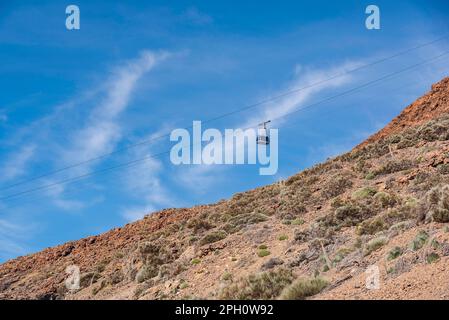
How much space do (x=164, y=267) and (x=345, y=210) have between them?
359 inches

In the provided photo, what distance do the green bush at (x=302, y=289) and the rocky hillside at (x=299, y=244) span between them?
0.13 feet

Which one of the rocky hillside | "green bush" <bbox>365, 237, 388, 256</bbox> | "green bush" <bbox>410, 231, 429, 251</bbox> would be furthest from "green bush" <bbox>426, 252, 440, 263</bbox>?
"green bush" <bbox>365, 237, 388, 256</bbox>

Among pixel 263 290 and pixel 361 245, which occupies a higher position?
pixel 361 245

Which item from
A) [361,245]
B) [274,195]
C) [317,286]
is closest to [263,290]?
[317,286]

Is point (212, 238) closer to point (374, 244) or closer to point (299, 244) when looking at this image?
point (299, 244)

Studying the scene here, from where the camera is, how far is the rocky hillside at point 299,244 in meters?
15.3

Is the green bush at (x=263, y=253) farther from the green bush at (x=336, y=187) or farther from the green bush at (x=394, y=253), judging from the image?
the green bush at (x=336, y=187)

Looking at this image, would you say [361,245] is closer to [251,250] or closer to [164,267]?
[251,250]

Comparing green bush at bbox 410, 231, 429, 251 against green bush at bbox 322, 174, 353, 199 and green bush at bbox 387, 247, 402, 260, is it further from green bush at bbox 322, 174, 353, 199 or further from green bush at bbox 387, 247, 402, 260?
green bush at bbox 322, 174, 353, 199

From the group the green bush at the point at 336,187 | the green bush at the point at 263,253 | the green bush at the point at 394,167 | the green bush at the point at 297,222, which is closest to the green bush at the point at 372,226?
the green bush at the point at 263,253

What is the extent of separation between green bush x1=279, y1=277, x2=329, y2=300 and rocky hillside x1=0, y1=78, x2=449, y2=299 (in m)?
0.04

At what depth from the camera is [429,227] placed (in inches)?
679

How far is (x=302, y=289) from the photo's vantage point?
49.4 feet

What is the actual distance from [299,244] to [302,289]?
7.65m
